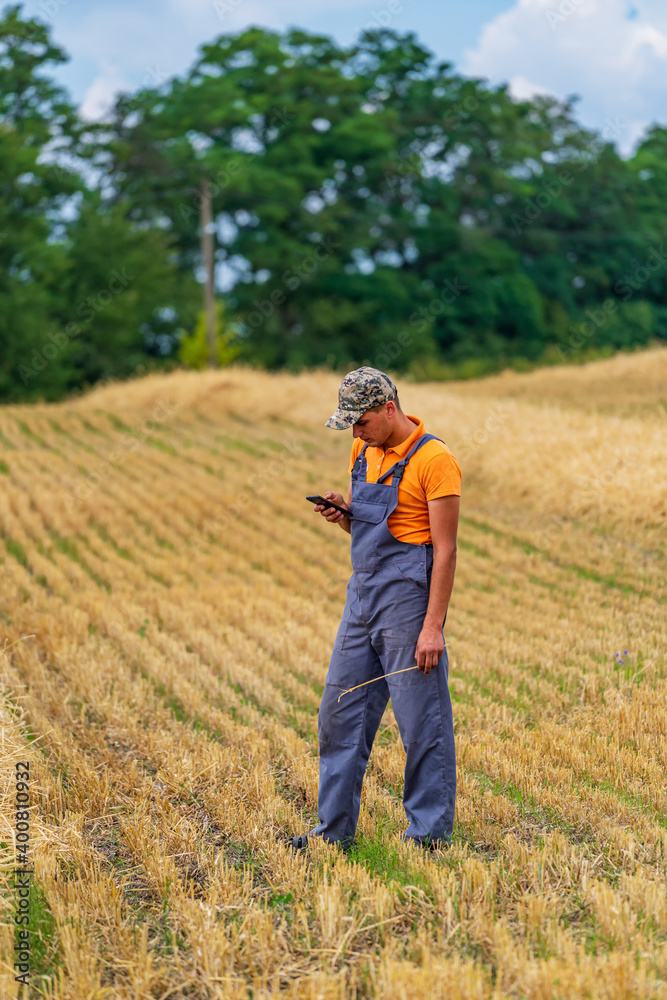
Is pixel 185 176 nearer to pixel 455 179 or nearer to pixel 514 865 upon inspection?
pixel 455 179

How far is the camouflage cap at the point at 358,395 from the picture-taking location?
11.9 feet

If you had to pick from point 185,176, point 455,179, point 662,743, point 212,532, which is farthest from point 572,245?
point 662,743

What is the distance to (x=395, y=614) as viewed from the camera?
3.77m

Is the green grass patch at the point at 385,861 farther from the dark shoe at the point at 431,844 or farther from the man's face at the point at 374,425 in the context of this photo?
the man's face at the point at 374,425

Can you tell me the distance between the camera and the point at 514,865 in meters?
3.69

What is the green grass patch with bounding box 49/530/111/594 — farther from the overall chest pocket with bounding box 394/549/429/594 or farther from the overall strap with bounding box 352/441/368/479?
the overall chest pocket with bounding box 394/549/429/594

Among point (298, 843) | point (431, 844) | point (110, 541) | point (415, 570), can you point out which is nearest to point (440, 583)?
point (415, 570)

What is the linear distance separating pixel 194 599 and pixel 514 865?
5391mm

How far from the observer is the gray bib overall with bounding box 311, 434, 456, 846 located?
12.3ft

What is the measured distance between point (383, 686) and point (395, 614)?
1.27ft

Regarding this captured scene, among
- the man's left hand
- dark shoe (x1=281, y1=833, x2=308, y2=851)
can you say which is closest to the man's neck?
the man's left hand

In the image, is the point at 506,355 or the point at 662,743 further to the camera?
the point at 506,355

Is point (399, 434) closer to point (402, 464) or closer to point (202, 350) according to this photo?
point (402, 464)

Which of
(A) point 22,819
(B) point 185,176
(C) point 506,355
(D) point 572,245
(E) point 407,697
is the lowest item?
(A) point 22,819
